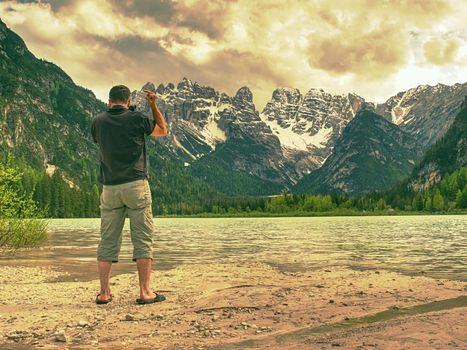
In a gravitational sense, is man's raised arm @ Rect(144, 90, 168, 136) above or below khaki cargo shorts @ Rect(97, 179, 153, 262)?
above

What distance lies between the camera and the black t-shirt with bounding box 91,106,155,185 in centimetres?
1208

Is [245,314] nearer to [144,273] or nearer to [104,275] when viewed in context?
[144,273]

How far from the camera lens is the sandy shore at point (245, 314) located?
27.9ft

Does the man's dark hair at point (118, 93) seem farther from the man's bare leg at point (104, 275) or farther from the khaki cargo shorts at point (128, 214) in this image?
the man's bare leg at point (104, 275)

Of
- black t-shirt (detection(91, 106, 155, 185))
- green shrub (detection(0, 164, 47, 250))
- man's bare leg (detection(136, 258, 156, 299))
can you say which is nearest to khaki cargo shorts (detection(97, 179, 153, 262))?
man's bare leg (detection(136, 258, 156, 299))

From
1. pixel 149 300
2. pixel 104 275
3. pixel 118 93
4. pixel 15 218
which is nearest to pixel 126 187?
pixel 104 275

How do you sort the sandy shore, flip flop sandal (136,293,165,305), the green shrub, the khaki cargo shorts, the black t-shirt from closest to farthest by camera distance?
the sandy shore → the khaki cargo shorts → the black t-shirt → flip flop sandal (136,293,165,305) → the green shrub

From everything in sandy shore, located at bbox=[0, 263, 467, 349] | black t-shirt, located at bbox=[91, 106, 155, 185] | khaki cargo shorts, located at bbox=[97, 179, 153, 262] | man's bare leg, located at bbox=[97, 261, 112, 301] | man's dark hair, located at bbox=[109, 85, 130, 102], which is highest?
man's dark hair, located at bbox=[109, 85, 130, 102]

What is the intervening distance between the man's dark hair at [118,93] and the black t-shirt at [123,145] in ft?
1.56

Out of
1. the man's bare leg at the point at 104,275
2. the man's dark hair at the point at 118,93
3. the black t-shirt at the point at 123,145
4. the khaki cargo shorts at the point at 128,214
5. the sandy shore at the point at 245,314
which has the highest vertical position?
the man's dark hair at the point at 118,93

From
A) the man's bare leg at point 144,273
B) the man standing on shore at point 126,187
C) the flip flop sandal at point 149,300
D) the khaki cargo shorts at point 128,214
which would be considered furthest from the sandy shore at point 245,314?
the khaki cargo shorts at point 128,214

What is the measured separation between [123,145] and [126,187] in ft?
3.41

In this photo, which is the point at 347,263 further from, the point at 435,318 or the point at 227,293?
the point at 435,318

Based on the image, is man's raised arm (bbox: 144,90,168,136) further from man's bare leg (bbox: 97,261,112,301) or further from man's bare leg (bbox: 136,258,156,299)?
man's bare leg (bbox: 97,261,112,301)
